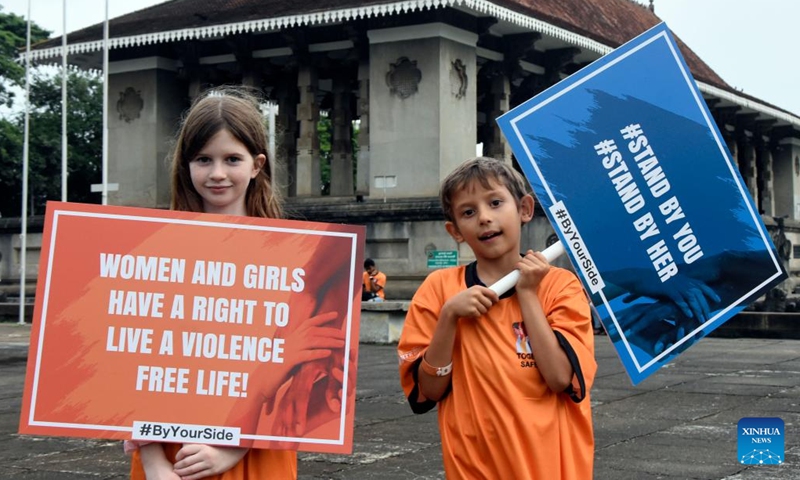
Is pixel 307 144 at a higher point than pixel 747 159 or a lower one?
lower

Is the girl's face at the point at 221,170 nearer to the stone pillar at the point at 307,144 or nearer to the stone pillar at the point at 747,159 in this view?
the stone pillar at the point at 307,144

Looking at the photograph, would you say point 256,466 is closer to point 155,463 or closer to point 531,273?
point 155,463

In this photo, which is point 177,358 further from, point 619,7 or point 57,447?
point 619,7

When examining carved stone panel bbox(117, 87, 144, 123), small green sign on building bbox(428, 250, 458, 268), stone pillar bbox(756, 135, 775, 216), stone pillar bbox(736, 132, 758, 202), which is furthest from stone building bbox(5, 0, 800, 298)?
stone pillar bbox(756, 135, 775, 216)

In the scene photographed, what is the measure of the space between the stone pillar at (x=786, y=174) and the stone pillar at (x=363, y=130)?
21620 mm

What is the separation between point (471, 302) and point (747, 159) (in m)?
42.0

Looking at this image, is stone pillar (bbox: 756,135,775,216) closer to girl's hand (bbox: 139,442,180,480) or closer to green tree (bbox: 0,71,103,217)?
green tree (bbox: 0,71,103,217)

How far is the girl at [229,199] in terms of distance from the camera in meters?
2.97

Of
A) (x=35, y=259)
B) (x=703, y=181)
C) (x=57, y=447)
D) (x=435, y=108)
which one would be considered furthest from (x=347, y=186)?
(x=703, y=181)

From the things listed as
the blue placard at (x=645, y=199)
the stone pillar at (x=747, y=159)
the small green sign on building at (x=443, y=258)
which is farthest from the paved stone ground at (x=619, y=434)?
the stone pillar at (x=747, y=159)

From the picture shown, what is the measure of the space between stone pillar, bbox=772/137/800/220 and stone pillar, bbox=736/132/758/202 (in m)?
1.76

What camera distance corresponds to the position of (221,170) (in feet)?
10.3

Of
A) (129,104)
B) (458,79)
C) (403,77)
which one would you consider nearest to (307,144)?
(403,77)

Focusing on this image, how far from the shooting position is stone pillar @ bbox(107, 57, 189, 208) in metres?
30.8
